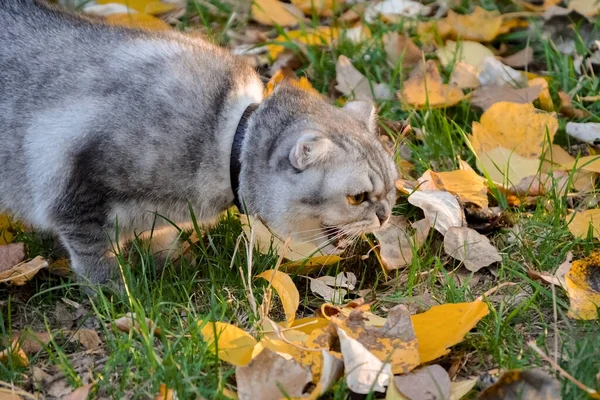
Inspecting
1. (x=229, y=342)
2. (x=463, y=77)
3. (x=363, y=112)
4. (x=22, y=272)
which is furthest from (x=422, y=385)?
(x=463, y=77)

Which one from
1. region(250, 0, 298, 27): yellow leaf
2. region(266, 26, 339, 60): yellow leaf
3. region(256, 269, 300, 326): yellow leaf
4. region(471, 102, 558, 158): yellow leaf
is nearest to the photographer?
region(256, 269, 300, 326): yellow leaf

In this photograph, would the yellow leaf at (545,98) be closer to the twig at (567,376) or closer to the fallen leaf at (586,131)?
the fallen leaf at (586,131)

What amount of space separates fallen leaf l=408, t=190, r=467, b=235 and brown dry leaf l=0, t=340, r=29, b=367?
1.42 m

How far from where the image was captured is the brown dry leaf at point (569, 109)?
3686 millimetres

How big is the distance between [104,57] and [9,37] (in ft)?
1.38

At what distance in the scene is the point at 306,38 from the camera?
4199 millimetres

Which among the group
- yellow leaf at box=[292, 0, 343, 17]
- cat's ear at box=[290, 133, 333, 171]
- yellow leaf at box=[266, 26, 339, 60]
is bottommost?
yellow leaf at box=[266, 26, 339, 60]

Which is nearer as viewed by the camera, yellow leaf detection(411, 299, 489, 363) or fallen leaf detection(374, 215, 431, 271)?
yellow leaf detection(411, 299, 489, 363)

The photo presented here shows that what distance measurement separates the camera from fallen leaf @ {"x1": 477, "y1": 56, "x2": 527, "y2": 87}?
3.88 m

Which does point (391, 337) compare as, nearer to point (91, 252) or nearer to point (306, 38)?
point (91, 252)

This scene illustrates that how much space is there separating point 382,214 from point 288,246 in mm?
332

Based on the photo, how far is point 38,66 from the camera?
122 inches

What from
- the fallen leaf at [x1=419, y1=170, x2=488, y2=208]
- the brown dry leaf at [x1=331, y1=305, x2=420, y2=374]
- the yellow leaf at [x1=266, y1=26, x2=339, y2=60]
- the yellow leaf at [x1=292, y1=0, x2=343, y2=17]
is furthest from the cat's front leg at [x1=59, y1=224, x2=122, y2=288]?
the yellow leaf at [x1=292, y1=0, x2=343, y2=17]

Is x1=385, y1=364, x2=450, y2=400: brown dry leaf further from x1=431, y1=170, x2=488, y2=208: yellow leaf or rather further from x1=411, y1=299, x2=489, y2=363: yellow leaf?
x1=431, y1=170, x2=488, y2=208: yellow leaf
